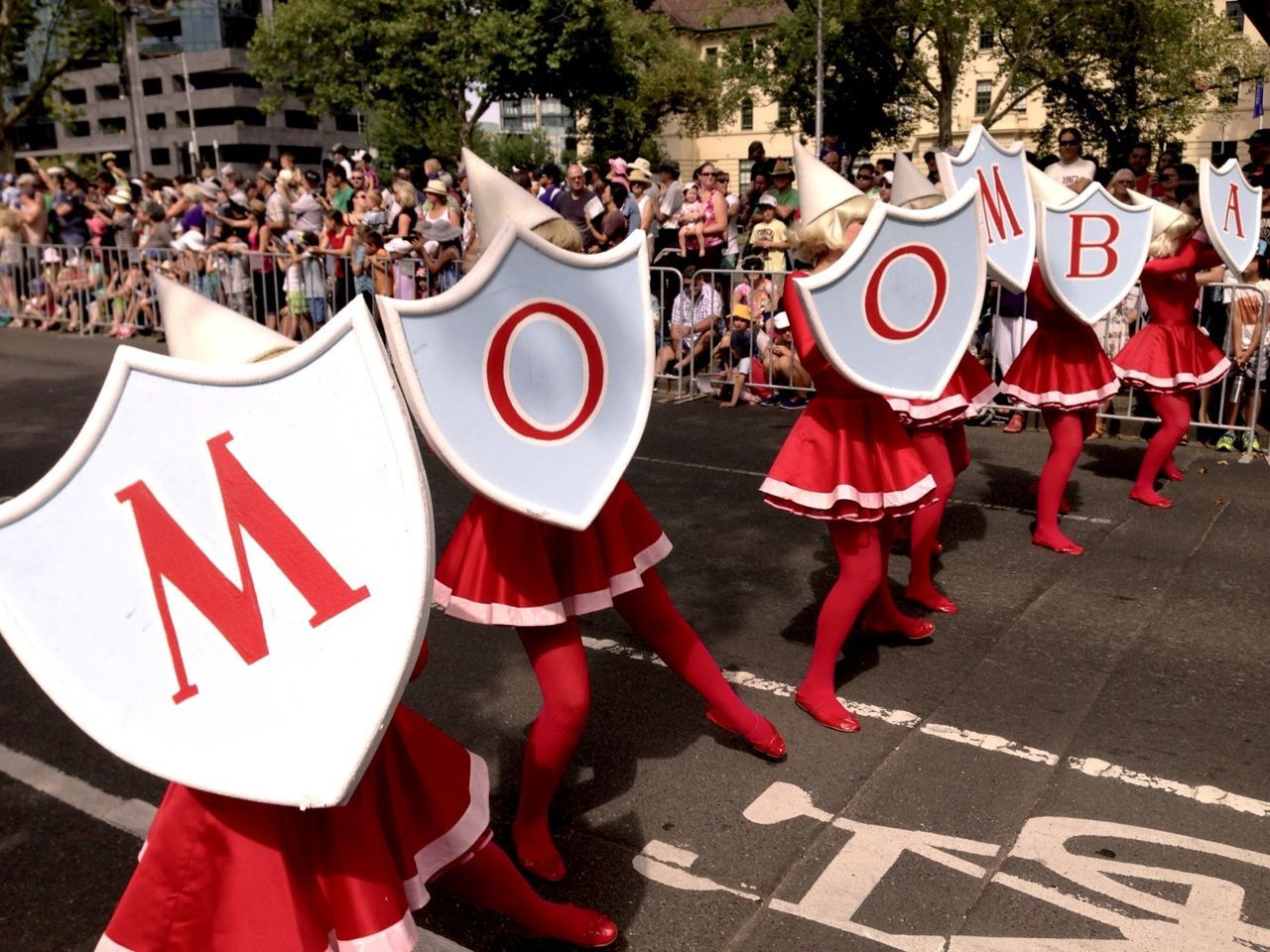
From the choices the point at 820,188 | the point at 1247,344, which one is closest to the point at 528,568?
the point at 820,188

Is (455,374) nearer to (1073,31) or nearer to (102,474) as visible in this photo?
(102,474)

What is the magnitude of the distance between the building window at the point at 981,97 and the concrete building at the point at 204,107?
43.4m

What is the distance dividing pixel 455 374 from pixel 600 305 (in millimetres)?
485

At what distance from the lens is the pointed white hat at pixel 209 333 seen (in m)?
2.15

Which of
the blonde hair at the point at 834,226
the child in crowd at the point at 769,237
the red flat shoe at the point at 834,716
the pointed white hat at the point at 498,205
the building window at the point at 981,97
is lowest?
the red flat shoe at the point at 834,716

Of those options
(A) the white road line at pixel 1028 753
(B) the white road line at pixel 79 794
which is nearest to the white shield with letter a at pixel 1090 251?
(A) the white road line at pixel 1028 753

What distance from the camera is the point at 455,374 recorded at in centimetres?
267

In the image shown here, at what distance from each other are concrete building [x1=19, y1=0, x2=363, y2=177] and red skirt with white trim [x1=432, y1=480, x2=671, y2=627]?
80.2 m

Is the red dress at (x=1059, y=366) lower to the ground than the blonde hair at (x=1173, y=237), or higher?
lower

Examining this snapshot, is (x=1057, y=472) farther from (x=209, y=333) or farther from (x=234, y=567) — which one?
(x=234, y=567)

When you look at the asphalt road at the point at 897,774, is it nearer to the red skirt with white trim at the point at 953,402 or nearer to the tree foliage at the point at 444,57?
the red skirt with white trim at the point at 953,402

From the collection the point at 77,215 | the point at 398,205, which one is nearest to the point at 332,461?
the point at 398,205

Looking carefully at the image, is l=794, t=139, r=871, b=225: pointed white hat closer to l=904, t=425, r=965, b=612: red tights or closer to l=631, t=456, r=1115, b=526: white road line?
l=904, t=425, r=965, b=612: red tights

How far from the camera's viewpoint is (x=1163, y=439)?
22.8 ft
